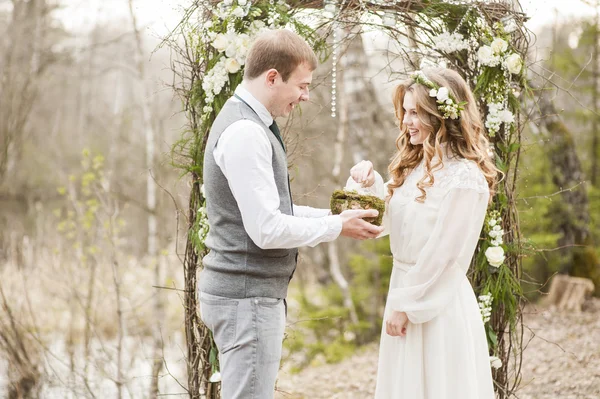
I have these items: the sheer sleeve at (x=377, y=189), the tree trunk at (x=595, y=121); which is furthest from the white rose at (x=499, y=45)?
the tree trunk at (x=595, y=121)

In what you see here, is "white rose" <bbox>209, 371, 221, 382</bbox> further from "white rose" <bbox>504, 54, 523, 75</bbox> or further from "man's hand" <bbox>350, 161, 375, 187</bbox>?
"white rose" <bbox>504, 54, 523, 75</bbox>

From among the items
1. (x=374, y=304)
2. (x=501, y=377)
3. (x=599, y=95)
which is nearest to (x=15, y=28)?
(x=374, y=304)

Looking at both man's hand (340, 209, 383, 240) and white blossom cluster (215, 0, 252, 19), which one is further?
white blossom cluster (215, 0, 252, 19)

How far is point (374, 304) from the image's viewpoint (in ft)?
23.6

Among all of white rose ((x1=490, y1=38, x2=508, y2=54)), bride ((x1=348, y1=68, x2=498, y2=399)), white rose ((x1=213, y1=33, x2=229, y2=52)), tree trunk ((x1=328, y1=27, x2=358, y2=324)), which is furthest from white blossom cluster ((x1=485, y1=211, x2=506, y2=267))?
tree trunk ((x1=328, y1=27, x2=358, y2=324))

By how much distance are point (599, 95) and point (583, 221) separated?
2068 mm

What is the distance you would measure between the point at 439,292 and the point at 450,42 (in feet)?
4.72

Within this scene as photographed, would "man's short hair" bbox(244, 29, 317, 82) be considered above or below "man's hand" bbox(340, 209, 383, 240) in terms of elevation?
above

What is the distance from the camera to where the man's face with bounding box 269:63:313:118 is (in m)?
2.39

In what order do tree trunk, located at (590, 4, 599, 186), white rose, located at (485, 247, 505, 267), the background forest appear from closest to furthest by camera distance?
white rose, located at (485, 247, 505, 267), the background forest, tree trunk, located at (590, 4, 599, 186)

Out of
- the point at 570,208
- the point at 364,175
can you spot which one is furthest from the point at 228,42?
the point at 570,208

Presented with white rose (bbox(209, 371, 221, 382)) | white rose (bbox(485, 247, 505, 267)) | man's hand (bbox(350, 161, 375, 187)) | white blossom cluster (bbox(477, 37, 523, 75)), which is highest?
white blossom cluster (bbox(477, 37, 523, 75))

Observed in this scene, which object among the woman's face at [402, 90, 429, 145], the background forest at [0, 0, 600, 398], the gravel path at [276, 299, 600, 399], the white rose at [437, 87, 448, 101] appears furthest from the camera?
the background forest at [0, 0, 600, 398]

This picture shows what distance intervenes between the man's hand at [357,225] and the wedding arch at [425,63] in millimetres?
1046
